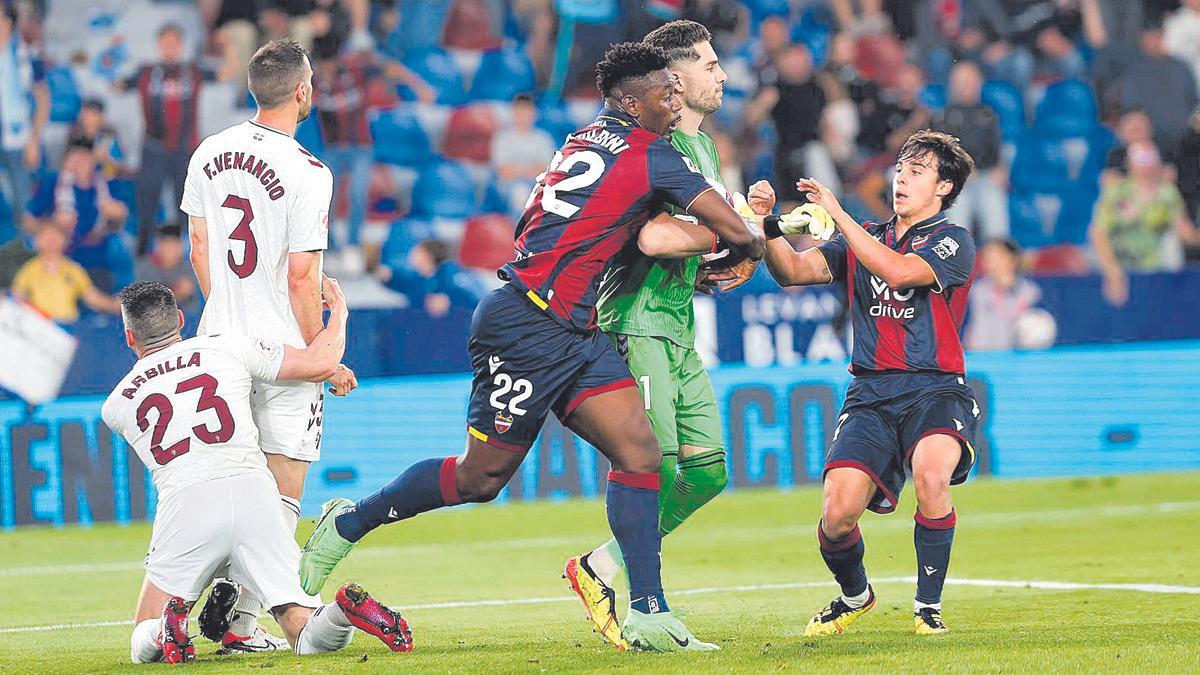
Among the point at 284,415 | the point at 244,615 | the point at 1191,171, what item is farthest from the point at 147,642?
the point at 1191,171

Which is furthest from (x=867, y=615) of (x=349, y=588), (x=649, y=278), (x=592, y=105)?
(x=592, y=105)

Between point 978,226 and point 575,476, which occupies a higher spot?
point 978,226

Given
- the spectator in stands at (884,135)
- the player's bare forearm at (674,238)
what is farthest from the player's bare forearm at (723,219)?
the spectator in stands at (884,135)

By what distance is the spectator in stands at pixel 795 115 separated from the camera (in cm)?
1794

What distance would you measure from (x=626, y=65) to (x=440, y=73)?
41.6ft

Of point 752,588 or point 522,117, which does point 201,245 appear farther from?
point 522,117

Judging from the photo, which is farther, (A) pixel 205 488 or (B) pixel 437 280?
(B) pixel 437 280

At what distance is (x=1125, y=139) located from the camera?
1844cm

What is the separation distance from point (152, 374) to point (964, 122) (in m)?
13.5

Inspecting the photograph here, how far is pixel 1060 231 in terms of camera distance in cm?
1928

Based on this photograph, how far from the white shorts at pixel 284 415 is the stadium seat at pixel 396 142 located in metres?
11.4

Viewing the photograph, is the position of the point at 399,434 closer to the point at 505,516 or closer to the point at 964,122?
the point at 505,516

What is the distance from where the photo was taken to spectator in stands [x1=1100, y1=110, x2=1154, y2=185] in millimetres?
18141

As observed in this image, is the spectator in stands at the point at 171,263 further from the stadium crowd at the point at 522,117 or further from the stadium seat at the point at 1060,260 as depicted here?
the stadium seat at the point at 1060,260
